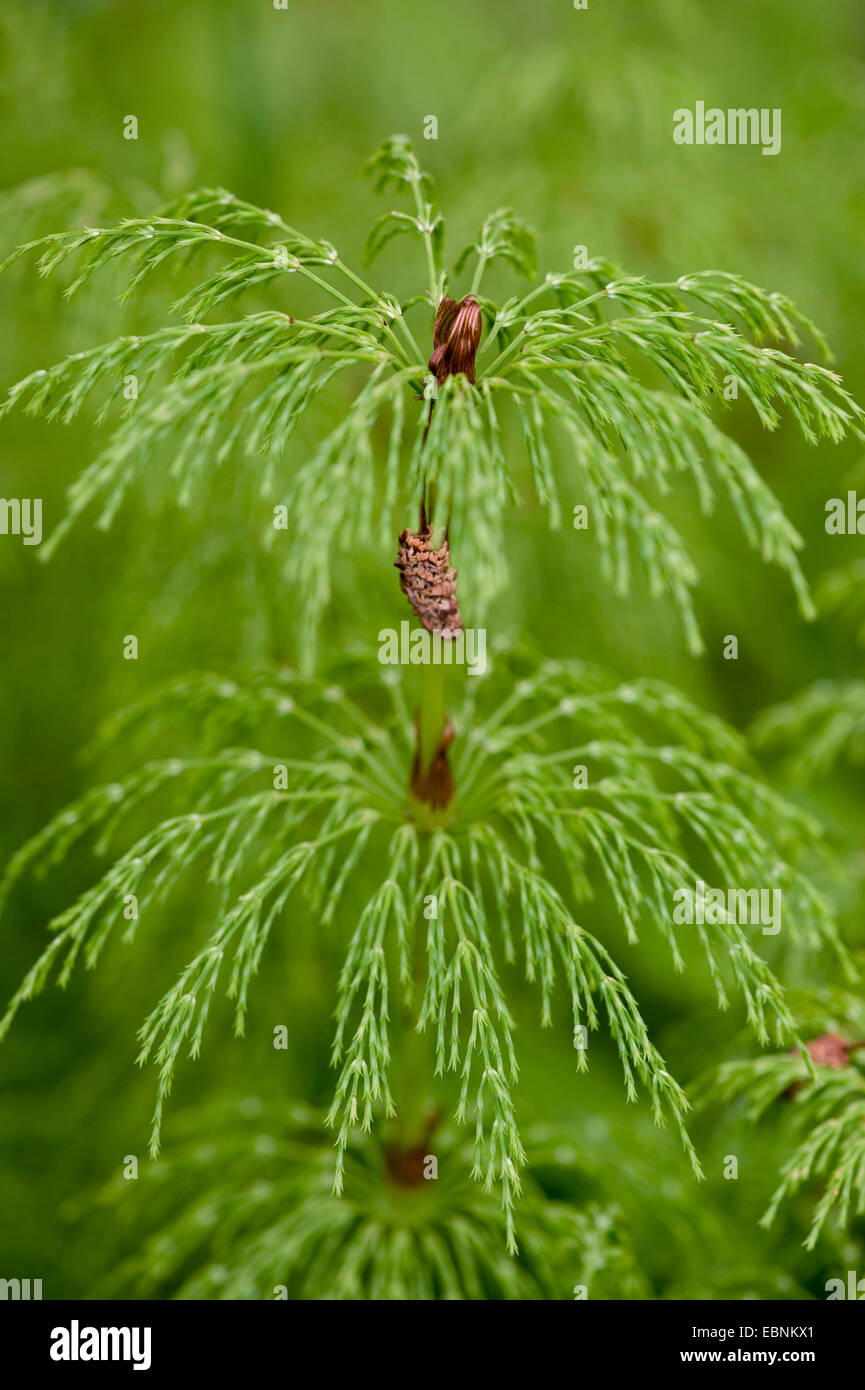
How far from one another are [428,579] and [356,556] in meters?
0.97

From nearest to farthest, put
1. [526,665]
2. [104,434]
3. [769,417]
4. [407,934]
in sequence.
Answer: [769,417] < [407,934] < [526,665] < [104,434]

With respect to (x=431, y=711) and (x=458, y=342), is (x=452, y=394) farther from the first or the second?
(x=431, y=711)

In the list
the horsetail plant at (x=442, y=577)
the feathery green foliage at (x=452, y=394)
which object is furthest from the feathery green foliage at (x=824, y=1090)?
the feathery green foliage at (x=452, y=394)

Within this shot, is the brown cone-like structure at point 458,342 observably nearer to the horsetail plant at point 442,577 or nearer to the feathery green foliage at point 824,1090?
the horsetail plant at point 442,577

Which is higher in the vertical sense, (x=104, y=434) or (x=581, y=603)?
(x=104, y=434)

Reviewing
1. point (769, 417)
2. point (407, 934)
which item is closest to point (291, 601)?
point (407, 934)

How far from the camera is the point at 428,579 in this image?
1343 millimetres

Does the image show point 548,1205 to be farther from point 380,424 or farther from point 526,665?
point 380,424

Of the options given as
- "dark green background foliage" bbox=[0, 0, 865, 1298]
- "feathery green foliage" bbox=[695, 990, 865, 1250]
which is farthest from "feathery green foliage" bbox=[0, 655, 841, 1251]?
"dark green background foliage" bbox=[0, 0, 865, 1298]

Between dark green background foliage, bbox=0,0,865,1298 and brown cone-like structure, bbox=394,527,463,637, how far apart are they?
0.57 metres

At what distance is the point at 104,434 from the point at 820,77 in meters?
2.17
